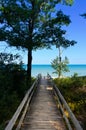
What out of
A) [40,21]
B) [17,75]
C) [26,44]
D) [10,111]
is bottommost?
[10,111]

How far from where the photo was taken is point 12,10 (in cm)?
2903

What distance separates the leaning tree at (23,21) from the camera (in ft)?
95.5

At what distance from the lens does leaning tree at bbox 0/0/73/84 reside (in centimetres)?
2909

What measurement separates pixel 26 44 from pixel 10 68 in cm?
391

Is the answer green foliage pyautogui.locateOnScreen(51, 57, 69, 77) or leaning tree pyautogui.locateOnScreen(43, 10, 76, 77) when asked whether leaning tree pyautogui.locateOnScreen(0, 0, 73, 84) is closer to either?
leaning tree pyautogui.locateOnScreen(43, 10, 76, 77)

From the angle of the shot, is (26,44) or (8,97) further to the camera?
(26,44)

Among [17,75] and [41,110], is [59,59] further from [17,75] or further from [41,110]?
[41,110]

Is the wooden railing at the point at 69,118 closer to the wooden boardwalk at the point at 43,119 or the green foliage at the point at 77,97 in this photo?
the wooden boardwalk at the point at 43,119

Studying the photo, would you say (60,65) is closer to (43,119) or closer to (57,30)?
(57,30)

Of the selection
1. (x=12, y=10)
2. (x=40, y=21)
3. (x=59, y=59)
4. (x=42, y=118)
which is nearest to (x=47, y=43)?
(x=40, y=21)

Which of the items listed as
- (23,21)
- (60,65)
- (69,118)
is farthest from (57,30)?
(60,65)

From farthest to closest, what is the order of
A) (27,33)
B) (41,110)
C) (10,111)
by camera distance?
(27,33) → (10,111) → (41,110)

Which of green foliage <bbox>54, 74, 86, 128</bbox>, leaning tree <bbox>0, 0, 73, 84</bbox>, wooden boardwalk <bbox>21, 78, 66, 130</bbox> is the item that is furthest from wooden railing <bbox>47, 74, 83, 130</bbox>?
leaning tree <bbox>0, 0, 73, 84</bbox>

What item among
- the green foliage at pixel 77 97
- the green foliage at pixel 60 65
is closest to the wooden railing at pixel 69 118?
the green foliage at pixel 77 97
